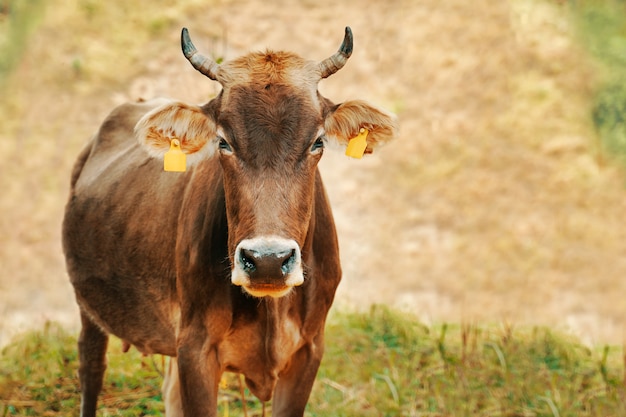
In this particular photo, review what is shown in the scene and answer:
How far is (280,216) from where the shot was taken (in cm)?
377

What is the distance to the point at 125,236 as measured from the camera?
5527 millimetres

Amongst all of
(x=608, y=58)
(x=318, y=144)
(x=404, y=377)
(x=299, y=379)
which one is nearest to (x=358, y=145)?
(x=318, y=144)

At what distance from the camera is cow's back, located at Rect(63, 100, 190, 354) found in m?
5.13

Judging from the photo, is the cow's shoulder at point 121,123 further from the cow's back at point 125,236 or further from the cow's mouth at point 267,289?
the cow's mouth at point 267,289

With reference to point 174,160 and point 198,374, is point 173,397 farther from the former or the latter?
point 174,160

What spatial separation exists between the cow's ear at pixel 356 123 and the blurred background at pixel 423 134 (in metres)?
6.30

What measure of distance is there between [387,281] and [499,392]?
5.23 metres

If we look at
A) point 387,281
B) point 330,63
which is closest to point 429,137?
point 387,281

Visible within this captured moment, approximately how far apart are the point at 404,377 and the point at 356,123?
131 inches

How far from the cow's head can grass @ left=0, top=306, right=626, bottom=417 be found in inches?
107

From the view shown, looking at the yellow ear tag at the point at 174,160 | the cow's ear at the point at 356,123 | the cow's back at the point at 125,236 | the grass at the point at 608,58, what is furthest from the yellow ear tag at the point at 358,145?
the grass at the point at 608,58

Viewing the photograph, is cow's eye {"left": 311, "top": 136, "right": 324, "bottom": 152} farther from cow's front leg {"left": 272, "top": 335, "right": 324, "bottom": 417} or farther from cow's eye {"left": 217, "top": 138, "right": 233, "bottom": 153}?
cow's front leg {"left": 272, "top": 335, "right": 324, "bottom": 417}

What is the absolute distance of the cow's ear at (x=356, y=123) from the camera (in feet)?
14.3

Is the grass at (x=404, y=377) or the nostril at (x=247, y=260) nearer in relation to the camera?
the nostril at (x=247, y=260)
